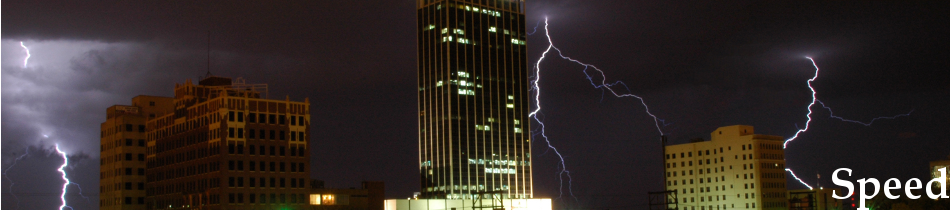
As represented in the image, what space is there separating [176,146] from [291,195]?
22.0m

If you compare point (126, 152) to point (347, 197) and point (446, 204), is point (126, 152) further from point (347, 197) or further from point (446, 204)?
point (446, 204)

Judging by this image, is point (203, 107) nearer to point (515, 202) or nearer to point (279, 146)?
point (279, 146)

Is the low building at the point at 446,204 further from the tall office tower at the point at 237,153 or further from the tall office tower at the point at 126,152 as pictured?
the tall office tower at the point at 126,152

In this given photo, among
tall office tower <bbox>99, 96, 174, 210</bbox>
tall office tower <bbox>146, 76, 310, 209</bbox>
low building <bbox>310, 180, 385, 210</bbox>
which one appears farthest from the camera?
tall office tower <bbox>99, 96, 174, 210</bbox>

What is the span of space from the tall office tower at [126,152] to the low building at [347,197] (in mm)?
31499

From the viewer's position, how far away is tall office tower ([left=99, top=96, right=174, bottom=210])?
529 feet

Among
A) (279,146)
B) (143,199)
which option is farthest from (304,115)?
(143,199)

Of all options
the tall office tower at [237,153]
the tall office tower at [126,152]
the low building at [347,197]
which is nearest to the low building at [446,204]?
the low building at [347,197]

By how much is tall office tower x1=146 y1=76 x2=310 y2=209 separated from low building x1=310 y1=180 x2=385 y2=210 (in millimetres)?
2294

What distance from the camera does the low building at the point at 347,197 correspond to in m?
144

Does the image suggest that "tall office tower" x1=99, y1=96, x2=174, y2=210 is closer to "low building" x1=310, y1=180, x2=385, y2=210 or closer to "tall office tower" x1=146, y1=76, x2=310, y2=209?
"tall office tower" x1=146, y1=76, x2=310, y2=209

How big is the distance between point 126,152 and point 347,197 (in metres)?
38.6

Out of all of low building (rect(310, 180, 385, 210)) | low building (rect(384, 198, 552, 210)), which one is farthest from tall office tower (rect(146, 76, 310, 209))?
low building (rect(384, 198, 552, 210))

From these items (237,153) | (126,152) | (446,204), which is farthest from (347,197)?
(126,152)
